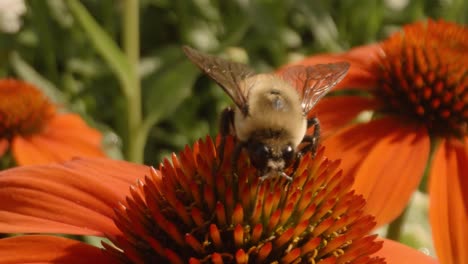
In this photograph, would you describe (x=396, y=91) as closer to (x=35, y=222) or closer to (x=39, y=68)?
(x=35, y=222)

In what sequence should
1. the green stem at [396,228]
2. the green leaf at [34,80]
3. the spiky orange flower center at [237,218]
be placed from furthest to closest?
the green leaf at [34,80], the green stem at [396,228], the spiky orange flower center at [237,218]

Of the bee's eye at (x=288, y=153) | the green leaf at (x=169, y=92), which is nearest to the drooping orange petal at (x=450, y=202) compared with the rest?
the bee's eye at (x=288, y=153)

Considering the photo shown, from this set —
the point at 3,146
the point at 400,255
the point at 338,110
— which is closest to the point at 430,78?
the point at 338,110

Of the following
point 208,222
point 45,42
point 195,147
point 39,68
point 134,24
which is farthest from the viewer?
point 39,68

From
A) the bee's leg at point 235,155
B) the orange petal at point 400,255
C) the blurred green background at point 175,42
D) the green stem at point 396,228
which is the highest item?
the blurred green background at point 175,42

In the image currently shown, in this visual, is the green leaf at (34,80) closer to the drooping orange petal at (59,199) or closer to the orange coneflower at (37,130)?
the orange coneflower at (37,130)

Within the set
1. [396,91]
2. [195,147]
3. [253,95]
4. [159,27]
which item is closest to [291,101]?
[253,95]
